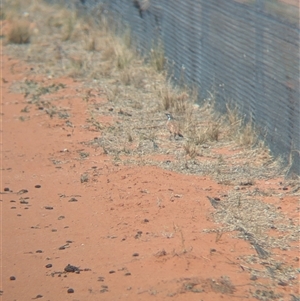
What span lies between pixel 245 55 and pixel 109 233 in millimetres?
2887

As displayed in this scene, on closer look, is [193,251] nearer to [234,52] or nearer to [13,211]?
[13,211]

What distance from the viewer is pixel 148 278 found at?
5.14 metres

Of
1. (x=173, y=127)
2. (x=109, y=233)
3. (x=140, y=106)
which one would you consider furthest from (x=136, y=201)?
(x=140, y=106)

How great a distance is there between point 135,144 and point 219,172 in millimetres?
1293

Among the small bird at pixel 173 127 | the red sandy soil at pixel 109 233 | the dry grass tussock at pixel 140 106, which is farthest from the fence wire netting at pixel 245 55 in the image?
the red sandy soil at pixel 109 233

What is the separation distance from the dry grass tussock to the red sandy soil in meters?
0.36

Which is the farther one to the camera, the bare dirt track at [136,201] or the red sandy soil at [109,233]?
the bare dirt track at [136,201]

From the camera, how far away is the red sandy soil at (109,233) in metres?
5.07

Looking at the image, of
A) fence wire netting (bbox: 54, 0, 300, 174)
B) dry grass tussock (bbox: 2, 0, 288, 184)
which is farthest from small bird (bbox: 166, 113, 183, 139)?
fence wire netting (bbox: 54, 0, 300, 174)

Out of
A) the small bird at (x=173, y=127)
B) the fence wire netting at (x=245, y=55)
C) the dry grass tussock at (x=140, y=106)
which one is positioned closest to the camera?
the fence wire netting at (x=245, y=55)

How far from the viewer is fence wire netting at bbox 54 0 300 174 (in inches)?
276

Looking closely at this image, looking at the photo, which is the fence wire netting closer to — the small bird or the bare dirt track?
the bare dirt track

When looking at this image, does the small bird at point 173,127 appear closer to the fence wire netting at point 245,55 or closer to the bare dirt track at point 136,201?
the bare dirt track at point 136,201

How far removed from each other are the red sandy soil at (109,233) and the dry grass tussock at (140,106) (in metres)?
0.36
